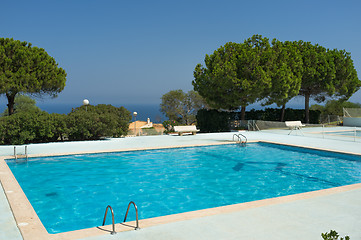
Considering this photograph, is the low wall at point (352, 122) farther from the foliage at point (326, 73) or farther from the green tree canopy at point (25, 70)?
the green tree canopy at point (25, 70)

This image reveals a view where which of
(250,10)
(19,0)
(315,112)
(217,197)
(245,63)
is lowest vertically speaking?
(217,197)

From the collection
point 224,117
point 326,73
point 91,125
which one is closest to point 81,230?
point 91,125

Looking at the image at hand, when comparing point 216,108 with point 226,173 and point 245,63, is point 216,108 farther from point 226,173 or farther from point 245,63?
point 226,173

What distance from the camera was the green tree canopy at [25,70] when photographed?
61.6ft

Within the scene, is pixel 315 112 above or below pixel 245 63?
below

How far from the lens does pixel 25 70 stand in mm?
19344

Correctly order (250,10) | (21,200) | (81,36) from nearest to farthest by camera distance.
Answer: (21,200)
(250,10)
(81,36)

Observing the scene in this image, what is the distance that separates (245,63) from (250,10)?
82.3ft

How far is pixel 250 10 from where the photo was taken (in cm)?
4703

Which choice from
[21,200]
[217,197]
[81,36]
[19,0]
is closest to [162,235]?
[21,200]

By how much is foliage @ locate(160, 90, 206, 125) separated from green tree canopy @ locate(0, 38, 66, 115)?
24255 mm

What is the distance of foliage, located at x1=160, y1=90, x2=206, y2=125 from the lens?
1756 inches

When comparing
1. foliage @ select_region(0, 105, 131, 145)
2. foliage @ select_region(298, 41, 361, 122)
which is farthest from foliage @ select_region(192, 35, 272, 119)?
foliage @ select_region(0, 105, 131, 145)

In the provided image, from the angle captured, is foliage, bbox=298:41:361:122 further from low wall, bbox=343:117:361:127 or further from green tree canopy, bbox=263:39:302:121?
low wall, bbox=343:117:361:127
